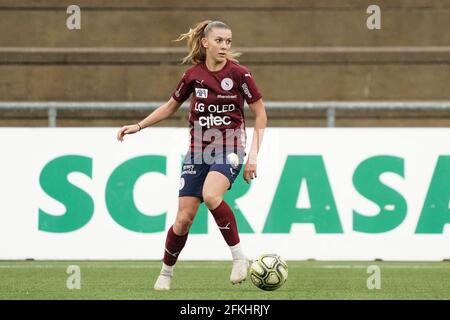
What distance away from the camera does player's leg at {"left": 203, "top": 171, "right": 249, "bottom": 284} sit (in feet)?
29.2

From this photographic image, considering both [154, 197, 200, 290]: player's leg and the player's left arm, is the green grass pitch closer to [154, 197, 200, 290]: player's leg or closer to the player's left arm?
[154, 197, 200, 290]: player's leg

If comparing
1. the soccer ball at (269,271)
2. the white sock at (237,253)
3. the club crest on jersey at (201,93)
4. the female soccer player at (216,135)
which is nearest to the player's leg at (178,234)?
the female soccer player at (216,135)

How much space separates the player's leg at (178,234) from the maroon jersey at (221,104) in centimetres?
42

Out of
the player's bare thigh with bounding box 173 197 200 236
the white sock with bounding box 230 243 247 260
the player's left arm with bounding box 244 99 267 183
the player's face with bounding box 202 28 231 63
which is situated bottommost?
the white sock with bounding box 230 243 247 260

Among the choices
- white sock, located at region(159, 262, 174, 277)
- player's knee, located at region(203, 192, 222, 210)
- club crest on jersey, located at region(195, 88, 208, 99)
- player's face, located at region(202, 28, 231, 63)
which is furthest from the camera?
white sock, located at region(159, 262, 174, 277)

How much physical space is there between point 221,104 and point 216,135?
0.24 metres

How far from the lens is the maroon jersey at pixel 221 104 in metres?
9.08

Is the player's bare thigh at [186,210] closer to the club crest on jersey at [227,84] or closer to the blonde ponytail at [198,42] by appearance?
the club crest on jersey at [227,84]

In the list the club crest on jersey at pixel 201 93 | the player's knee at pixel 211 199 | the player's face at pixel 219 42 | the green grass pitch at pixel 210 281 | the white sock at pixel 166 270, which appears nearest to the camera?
the green grass pitch at pixel 210 281

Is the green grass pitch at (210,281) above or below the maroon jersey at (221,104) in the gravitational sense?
below

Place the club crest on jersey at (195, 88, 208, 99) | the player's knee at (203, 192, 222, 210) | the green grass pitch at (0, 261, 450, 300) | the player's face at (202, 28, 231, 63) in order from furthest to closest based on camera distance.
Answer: the club crest on jersey at (195, 88, 208, 99)
the player's face at (202, 28, 231, 63)
the player's knee at (203, 192, 222, 210)
the green grass pitch at (0, 261, 450, 300)

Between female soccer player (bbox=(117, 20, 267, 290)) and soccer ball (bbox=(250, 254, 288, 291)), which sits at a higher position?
female soccer player (bbox=(117, 20, 267, 290))

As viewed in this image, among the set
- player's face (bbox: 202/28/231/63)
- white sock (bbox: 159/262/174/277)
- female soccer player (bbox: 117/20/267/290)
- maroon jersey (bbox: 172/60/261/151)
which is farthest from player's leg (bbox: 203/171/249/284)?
player's face (bbox: 202/28/231/63)
